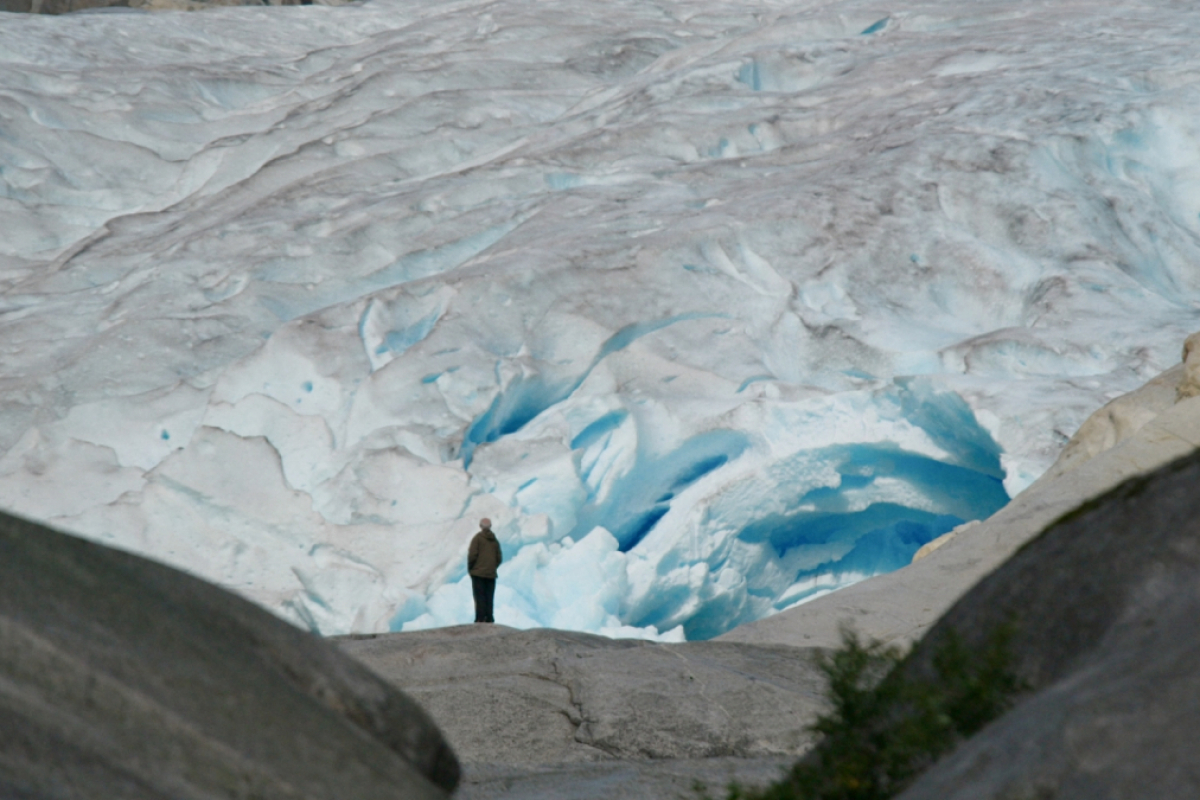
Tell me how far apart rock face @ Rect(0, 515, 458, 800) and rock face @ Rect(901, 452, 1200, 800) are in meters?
1.19

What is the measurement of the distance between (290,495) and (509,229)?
15.1 feet

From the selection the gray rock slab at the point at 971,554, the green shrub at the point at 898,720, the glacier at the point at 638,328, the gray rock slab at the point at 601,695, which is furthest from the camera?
the glacier at the point at 638,328

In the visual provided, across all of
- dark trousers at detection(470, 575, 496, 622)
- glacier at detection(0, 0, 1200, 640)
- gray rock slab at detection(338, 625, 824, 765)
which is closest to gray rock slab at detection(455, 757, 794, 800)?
gray rock slab at detection(338, 625, 824, 765)

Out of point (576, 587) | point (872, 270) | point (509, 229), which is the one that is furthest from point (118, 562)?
point (509, 229)

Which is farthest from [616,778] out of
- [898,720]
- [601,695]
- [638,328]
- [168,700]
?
[638,328]

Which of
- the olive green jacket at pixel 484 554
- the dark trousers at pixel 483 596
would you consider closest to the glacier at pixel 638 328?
the dark trousers at pixel 483 596

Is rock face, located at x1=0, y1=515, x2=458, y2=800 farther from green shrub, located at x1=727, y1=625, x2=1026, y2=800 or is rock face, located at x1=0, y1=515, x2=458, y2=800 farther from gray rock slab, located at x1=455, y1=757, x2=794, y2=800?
gray rock slab, located at x1=455, y1=757, x2=794, y2=800

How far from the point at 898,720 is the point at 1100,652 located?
1.72 ft

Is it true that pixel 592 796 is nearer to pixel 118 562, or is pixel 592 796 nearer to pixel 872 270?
pixel 118 562

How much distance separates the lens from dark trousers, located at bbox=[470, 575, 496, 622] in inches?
311

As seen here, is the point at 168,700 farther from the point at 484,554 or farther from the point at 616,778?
the point at 484,554

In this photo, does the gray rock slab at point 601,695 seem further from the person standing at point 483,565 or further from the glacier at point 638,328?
the glacier at point 638,328

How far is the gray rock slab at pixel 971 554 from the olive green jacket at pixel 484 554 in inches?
65.6

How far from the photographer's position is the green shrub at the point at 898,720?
2459 millimetres
